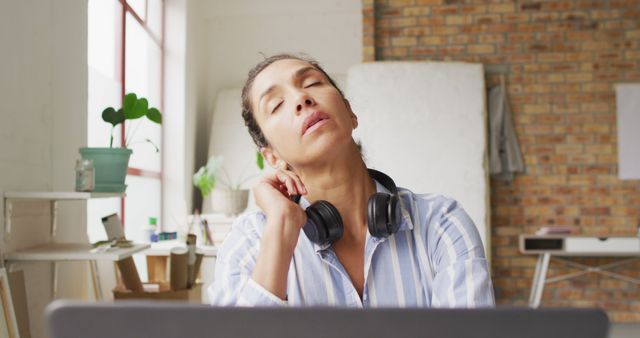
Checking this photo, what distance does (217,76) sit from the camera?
580 centimetres

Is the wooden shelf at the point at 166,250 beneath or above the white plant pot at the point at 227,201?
beneath

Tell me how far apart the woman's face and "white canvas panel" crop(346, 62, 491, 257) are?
3.60 meters

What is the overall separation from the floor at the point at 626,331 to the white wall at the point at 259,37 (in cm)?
310

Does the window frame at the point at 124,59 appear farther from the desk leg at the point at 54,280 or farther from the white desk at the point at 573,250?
the white desk at the point at 573,250

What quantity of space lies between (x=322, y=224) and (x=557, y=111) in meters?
4.50

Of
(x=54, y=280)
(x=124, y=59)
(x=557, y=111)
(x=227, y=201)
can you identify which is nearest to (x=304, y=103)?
(x=54, y=280)

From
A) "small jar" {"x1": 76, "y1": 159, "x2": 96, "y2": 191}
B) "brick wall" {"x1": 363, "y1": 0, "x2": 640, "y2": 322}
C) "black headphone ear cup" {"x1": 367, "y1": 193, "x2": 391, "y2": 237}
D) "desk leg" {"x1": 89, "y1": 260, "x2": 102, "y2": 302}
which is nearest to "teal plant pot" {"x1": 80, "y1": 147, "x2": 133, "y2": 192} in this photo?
"small jar" {"x1": 76, "y1": 159, "x2": 96, "y2": 191}

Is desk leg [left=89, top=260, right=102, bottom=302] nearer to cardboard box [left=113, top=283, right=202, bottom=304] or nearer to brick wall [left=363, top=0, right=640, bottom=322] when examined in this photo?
cardboard box [left=113, top=283, right=202, bottom=304]

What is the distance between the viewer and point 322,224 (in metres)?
1.11

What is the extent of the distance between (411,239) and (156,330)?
771 mm

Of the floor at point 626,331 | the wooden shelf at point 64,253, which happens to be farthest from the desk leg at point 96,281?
the floor at point 626,331

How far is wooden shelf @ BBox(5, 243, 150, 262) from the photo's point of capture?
7.32 ft

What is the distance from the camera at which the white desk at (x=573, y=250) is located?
4.54 m

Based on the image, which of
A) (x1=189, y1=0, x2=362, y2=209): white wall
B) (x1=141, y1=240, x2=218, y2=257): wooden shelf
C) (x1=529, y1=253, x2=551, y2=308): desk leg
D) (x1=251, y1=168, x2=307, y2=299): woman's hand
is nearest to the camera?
(x1=251, y1=168, x2=307, y2=299): woman's hand
